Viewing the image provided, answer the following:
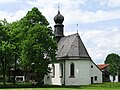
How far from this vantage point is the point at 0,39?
6312cm

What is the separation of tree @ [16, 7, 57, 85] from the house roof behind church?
469cm

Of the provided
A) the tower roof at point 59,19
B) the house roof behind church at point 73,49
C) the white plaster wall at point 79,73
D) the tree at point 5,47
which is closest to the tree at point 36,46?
the tree at point 5,47

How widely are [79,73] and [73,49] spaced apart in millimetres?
4752

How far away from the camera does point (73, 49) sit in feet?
216

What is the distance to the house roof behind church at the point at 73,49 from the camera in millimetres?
65375

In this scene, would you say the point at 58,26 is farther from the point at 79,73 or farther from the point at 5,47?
the point at 5,47

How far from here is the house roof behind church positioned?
6538 cm

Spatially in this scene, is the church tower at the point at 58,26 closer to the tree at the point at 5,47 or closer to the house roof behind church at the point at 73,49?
the house roof behind church at the point at 73,49

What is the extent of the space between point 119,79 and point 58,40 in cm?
3584

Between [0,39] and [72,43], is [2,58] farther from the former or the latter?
[72,43]

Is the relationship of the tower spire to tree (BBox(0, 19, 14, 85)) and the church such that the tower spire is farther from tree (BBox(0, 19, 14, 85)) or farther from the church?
tree (BBox(0, 19, 14, 85))

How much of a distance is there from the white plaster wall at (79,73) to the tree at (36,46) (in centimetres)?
545

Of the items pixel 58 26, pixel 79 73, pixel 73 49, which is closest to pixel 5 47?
pixel 73 49

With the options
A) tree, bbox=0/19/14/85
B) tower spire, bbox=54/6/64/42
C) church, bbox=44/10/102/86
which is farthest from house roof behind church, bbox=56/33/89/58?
tree, bbox=0/19/14/85
